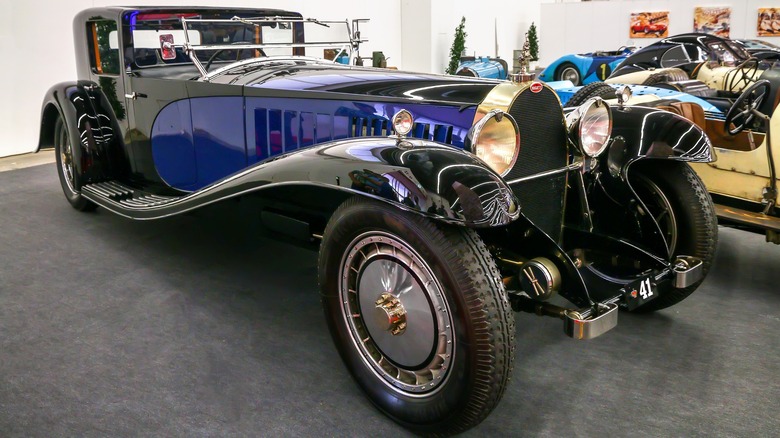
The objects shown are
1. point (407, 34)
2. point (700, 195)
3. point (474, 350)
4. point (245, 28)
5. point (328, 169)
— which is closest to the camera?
point (474, 350)

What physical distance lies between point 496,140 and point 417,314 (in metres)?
0.71

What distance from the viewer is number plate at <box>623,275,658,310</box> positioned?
2314 millimetres

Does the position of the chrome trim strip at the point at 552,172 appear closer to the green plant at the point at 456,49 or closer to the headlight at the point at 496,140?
the headlight at the point at 496,140

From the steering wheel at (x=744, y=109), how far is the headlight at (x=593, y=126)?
54.0 inches

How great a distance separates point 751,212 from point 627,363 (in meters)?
1.43

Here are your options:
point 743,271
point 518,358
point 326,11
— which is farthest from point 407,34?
point 518,358

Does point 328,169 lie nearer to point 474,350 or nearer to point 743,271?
point 474,350

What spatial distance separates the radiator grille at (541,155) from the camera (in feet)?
7.88

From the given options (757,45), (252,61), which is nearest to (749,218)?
(252,61)

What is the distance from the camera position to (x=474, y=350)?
1856mm

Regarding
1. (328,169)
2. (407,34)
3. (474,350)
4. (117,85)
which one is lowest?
(474,350)

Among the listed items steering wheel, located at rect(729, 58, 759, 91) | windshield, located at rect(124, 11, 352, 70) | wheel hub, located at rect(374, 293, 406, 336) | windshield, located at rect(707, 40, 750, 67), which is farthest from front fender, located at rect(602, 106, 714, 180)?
windshield, located at rect(707, 40, 750, 67)

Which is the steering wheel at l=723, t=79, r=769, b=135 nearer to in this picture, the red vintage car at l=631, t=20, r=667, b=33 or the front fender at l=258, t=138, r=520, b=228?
the front fender at l=258, t=138, r=520, b=228

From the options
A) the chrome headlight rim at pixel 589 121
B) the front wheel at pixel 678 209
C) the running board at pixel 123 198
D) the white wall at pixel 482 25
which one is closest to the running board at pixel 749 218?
the front wheel at pixel 678 209
